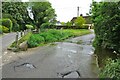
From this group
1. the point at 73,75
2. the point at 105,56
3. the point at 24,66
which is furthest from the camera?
the point at 105,56

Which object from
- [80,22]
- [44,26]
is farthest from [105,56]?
[80,22]

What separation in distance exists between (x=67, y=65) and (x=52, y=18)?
24742mm

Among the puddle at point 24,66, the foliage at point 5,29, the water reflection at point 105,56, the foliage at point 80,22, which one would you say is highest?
the foliage at point 80,22

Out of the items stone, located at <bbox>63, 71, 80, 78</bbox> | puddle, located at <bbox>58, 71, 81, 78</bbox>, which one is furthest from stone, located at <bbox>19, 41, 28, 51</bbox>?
stone, located at <bbox>63, 71, 80, 78</bbox>

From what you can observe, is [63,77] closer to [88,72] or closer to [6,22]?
[88,72]

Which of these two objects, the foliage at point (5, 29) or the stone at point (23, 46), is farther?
the foliage at point (5, 29)

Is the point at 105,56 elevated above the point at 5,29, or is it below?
below

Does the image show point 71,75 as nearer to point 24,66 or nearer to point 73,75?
point 73,75

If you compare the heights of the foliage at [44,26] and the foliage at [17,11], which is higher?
the foliage at [17,11]

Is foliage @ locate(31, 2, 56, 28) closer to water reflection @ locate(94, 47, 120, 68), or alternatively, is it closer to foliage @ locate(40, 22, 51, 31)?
foliage @ locate(40, 22, 51, 31)

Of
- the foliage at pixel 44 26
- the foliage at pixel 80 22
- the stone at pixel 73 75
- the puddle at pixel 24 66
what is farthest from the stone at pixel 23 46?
the foliage at pixel 80 22

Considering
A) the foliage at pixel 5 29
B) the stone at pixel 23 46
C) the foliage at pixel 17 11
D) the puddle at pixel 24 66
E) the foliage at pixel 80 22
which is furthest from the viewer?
the foliage at pixel 80 22

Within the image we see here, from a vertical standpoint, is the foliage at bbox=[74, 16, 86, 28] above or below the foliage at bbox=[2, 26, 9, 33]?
above

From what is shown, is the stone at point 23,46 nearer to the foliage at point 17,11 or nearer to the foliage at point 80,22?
the foliage at point 17,11
